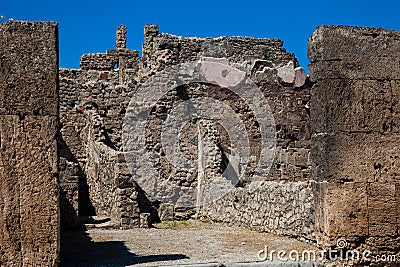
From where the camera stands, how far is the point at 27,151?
671 centimetres

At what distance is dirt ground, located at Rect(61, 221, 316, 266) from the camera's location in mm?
8523

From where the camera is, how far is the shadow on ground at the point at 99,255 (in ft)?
26.9

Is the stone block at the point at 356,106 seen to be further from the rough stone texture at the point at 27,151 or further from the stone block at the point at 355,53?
the rough stone texture at the point at 27,151

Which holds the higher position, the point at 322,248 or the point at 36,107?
the point at 36,107

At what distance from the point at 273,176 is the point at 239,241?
4.03 metres

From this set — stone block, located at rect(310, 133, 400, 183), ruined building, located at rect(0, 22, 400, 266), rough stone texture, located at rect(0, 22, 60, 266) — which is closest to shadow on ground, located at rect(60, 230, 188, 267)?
rough stone texture, located at rect(0, 22, 60, 266)

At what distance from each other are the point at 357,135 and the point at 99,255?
397 centimetres

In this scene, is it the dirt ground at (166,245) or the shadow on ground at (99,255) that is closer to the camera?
the shadow on ground at (99,255)

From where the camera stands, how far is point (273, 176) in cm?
1448

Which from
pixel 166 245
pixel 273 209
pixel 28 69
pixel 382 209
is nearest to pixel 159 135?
pixel 273 209

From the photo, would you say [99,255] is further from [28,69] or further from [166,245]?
[28,69]

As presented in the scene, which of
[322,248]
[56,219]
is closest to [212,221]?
[322,248]

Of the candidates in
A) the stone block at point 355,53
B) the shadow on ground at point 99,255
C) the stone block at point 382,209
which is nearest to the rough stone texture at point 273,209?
the stone block at point 382,209

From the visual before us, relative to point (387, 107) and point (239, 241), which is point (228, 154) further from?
point (387, 107)
